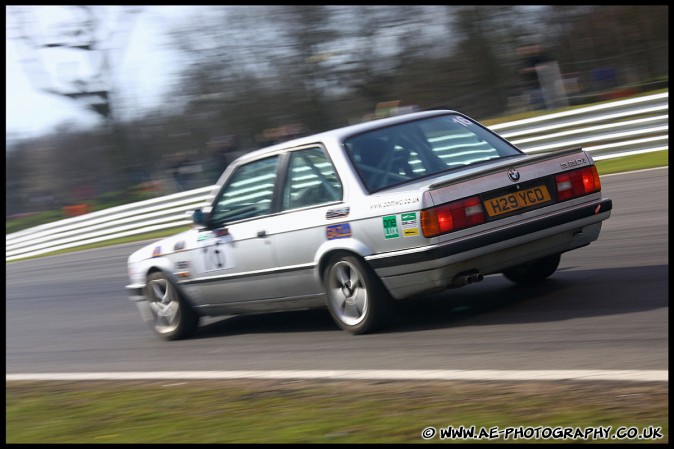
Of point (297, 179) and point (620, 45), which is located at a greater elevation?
point (620, 45)

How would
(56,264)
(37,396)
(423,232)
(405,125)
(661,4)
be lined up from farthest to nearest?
(661,4) < (56,264) < (405,125) < (37,396) < (423,232)

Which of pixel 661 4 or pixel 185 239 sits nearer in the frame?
pixel 185 239

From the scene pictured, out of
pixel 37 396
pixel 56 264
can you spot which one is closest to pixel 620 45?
pixel 56 264

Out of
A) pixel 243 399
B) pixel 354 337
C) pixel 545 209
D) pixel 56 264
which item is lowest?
pixel 243 399

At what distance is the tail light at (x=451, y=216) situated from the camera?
6223 mm

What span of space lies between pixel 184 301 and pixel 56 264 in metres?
10.8

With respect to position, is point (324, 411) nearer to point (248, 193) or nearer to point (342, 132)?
point (342, 132)

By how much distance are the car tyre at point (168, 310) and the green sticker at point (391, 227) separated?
2448 mm

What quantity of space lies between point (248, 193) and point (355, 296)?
1.32 m

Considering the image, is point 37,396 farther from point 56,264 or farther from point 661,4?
point 661,4

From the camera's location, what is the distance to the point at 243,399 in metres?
5.65

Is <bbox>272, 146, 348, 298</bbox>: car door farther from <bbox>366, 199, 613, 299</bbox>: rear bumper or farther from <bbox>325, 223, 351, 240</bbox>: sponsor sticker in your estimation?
<bbox>366, 199, 613, 299</bbox>: rear bumper

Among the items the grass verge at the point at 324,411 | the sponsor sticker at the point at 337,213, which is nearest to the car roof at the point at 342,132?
the sponsor sticker at the point at 337,213

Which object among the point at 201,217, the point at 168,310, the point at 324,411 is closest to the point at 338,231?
the point at 201,217
